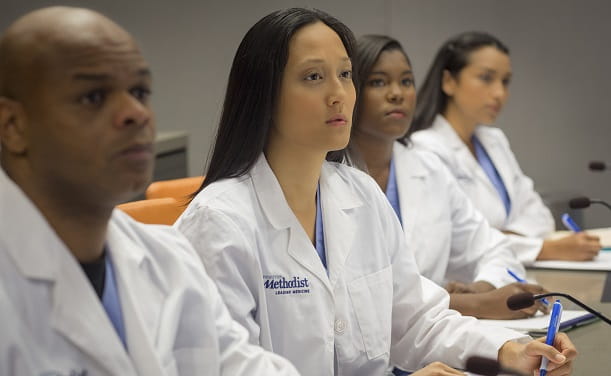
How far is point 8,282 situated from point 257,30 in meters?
0.85

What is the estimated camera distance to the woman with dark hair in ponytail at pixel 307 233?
1638 millimetres

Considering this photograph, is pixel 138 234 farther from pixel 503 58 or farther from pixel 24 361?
pixel 503 58

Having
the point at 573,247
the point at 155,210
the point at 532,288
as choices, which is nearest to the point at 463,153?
the point at 573,247

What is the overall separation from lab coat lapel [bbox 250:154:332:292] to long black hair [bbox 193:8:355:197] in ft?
0.14

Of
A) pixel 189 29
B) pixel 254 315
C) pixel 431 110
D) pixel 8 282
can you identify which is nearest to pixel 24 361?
pixel 8 282

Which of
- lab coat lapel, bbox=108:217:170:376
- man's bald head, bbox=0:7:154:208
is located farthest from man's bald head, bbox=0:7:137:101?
lab coat lapel, bbox=108:217:170:376

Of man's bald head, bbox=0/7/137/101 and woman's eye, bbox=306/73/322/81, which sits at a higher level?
man's bald head, bbox=0/7/137/101

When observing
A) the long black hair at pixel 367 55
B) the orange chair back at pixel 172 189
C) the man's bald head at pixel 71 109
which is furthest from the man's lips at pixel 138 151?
the long black hair at pixel 367 55

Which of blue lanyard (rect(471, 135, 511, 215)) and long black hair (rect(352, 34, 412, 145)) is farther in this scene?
blue lanyard (rect(471, 135, 511, 215))

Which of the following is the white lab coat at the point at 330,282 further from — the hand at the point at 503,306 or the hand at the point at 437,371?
the hand at the point at 503,306

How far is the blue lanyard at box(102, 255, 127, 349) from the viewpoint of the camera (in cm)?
114

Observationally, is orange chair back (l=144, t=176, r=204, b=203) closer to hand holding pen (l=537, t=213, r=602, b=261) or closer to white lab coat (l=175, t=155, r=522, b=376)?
white lab coat (l=175, t=155, r=522, b=376)

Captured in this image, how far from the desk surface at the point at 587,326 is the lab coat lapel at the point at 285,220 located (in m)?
0.54

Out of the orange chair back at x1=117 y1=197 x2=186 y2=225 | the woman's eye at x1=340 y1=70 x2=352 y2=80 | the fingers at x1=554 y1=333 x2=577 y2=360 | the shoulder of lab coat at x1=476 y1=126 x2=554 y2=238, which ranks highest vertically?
the woman's eye at x1=340 y1=70 x2=352 y2=80
